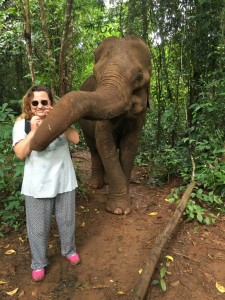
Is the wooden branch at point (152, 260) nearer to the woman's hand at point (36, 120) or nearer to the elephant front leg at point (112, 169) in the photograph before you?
the elephant front leg at point (112, 169)

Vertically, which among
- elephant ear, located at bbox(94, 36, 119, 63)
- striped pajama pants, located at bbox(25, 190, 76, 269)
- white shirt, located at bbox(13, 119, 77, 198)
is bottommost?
striped pajama pants, located at bbox(25, 190, 76, 269)

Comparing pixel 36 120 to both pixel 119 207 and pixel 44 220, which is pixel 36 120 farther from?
pixel 119 207

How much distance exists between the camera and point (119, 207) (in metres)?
4.69

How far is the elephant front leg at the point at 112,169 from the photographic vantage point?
4.66m

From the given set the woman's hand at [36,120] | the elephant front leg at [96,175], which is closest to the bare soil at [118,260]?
the elephant front leg at [96,175]

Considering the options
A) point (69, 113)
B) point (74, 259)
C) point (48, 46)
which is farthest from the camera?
point (48, 46)

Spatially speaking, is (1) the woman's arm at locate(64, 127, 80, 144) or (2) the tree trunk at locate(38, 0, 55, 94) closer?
(1) the woman's arm at locate(64, 127, 80, 144)

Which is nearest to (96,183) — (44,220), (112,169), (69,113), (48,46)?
(112,169)

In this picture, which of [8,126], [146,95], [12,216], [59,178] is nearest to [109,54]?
[146,95]

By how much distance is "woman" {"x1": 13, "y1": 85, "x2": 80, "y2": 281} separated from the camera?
301cm

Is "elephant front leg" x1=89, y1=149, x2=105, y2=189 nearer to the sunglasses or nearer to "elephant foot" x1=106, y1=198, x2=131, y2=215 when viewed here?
"elephant foot" x1=106, y1=198, x2=131, y2=215

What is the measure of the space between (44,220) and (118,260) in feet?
3.09

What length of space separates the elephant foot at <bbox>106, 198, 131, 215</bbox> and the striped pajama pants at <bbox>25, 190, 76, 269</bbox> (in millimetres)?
1328

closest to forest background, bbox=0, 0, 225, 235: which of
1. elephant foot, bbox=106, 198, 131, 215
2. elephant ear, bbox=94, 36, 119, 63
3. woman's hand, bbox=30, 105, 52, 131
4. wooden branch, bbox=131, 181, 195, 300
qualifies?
wooden branch, bbox=131, 181, 195, 300
